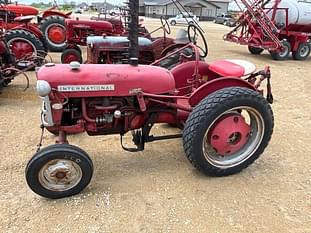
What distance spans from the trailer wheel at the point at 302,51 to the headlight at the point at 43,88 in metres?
9.67

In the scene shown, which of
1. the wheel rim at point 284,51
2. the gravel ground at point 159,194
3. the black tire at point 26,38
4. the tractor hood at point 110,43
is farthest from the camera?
the wheel rim at point 284,51

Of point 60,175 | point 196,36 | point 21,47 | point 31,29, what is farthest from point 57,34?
point 60,175

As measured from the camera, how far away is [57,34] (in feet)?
29.3

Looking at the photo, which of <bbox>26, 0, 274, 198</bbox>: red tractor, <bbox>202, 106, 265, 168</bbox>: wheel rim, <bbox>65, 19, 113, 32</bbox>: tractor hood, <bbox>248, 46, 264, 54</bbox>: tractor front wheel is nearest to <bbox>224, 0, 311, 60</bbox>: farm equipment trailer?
<bbox>248, 46, 264, 54</bbox>: tractor front wheel

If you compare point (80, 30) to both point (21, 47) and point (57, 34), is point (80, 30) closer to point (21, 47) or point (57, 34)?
point (57, 34)

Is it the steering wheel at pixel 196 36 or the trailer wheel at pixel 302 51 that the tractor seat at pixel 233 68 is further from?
the trailer wheel at pixel 302 51

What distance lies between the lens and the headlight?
2.40 metres

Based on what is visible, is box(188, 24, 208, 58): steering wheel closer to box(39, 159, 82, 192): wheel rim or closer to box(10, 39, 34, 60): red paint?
box(39, 159, 82, 192): wheel rim

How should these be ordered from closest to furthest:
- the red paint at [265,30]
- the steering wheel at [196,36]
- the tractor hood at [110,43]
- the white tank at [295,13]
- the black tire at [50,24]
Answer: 1. the steering wheel at [196,36]
2. the tractor hood at [110,43]
3. the black tire at [50,24]
4. the red paint at [265,30]
5. the white tank at [295,13]

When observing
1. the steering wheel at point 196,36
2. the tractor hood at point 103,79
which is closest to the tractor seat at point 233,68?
the steering wheel at point 196,36

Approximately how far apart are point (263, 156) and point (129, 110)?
1598 mm

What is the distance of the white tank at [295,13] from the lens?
396 inches

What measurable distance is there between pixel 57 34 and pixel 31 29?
159 centimetres

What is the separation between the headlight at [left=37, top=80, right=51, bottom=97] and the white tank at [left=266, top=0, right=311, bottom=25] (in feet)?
31.3
